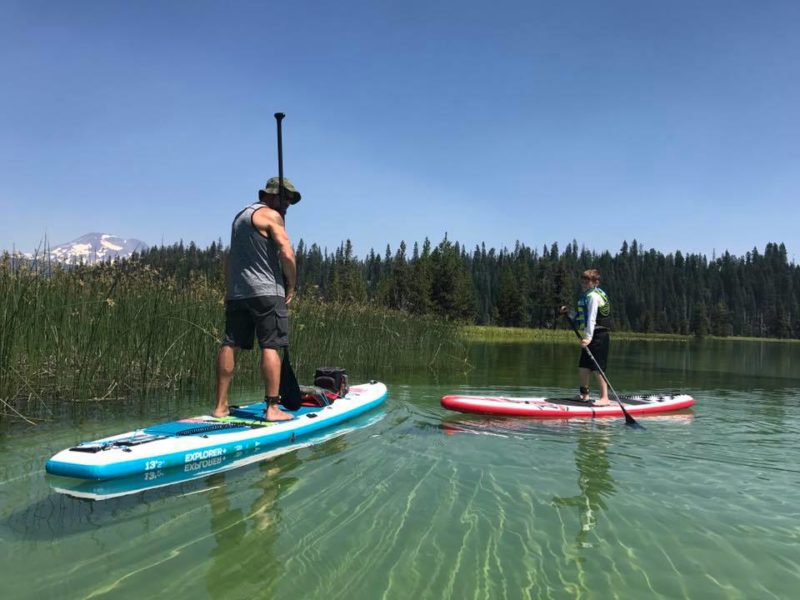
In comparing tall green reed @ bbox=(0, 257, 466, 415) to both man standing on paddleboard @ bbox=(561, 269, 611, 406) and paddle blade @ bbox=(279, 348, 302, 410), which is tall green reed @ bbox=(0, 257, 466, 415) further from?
man standing on paddleboard @ bbox=(561, 269, 611, 406)

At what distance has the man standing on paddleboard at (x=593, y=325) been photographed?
8047 mm

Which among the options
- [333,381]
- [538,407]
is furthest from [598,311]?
[333,381]

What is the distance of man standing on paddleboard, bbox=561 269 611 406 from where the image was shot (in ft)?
26.4

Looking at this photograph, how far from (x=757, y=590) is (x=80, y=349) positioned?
772 cm

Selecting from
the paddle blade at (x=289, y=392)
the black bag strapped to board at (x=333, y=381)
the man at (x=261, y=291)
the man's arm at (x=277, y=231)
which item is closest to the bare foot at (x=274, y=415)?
the man at (x=261, y=291)

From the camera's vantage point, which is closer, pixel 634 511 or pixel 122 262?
pixel 634 511

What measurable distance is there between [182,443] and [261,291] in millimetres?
1753

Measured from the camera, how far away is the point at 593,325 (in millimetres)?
8070

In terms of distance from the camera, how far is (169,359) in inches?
343

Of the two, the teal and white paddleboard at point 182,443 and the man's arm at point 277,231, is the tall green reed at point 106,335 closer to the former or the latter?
the teal and white paddleboard at point 182,443

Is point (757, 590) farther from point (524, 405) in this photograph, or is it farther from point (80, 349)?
point (80, 349)

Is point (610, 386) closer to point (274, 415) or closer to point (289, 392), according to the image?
point (289, 392)

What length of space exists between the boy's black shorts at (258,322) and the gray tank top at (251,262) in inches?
3.0

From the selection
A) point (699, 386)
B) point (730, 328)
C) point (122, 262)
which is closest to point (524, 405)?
point (122, 262)
